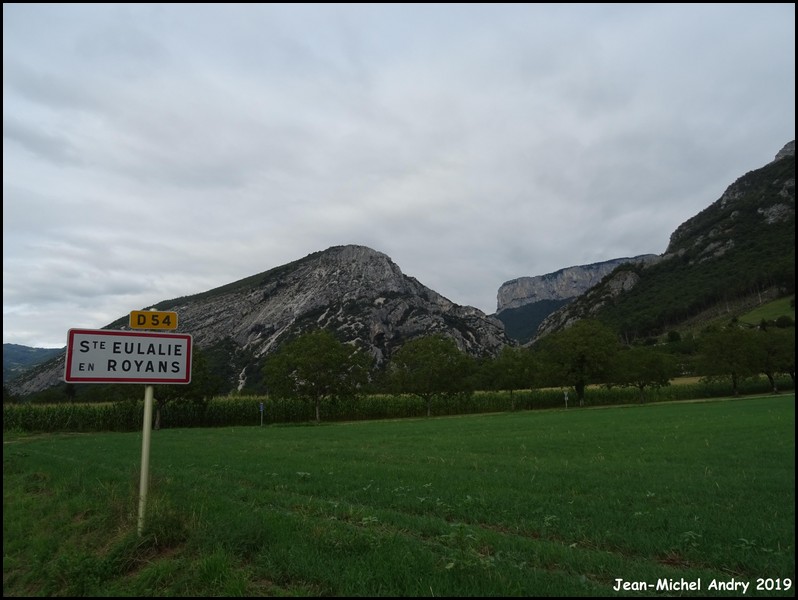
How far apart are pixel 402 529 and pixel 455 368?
189 feet

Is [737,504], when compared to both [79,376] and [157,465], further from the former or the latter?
[157,465]

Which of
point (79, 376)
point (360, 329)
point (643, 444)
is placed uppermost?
point (360, 329)

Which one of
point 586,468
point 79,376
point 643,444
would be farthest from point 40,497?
point 643,444

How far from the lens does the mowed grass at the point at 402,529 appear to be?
17.1 ft

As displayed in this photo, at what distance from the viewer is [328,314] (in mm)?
150125

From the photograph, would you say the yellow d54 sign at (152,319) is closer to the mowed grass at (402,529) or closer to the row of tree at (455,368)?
the mowed grass at (402,529)

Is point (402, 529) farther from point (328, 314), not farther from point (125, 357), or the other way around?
point (328, 314)

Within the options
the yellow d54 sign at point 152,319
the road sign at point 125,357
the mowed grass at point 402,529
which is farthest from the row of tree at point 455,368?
the road sign at point 125,357

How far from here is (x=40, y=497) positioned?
9.98 meters

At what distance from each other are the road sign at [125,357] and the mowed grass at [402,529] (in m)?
1.86

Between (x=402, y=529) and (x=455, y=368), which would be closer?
(x=402, y=529)

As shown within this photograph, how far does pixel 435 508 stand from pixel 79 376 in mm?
6055

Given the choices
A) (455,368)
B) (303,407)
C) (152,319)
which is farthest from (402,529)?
(455,368)

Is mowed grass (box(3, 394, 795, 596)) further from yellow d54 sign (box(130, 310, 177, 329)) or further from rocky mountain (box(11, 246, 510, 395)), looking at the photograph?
rocky mountain (box(11, 246, 510, 395))
